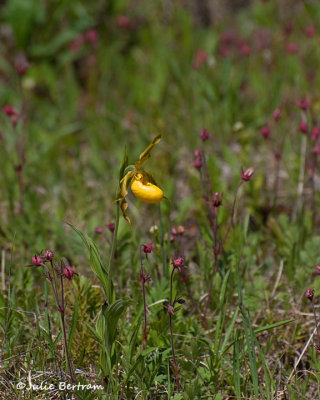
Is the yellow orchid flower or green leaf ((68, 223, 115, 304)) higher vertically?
the yellow orchid flower

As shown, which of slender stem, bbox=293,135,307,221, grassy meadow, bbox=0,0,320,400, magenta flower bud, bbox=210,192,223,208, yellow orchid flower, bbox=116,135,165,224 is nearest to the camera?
yellow orchid flower, bbox=116,135,165,224

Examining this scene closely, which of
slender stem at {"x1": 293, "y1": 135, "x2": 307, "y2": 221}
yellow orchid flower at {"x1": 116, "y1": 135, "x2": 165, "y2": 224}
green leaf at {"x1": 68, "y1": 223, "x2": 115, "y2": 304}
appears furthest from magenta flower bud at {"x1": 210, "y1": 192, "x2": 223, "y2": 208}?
slender stem at {"x1": 293, "y1": 135, "x2": 307, "y2": 221}

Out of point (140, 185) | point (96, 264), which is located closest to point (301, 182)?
point (140, 185)

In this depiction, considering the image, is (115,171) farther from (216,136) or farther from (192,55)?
(192,55)

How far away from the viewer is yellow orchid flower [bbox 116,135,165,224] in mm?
1853

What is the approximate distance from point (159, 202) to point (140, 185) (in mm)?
638

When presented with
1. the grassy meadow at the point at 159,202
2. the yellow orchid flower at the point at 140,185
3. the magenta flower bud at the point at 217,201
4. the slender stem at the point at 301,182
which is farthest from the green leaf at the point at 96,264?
the slender stem at the point at 301,182

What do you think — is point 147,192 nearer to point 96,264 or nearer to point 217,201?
point 96,264

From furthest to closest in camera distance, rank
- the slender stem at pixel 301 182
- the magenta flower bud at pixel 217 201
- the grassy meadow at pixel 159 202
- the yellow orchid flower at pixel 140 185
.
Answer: the slender stem at pixel 301 182 → the magenta flower bud at pixel 217 201 → the grassy meadow at pixel 159 202 → the yellow orchid flower at pixel 140 185

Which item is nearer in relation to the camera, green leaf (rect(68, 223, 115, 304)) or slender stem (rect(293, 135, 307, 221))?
green leaf (rect(68, 223, 115, 304))

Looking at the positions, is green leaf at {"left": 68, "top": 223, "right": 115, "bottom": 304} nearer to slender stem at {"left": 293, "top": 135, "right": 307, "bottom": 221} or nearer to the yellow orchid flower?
the yellow orchid flower

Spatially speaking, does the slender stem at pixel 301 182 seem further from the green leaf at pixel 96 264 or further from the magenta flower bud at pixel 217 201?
the green leaf at pixel 96 264

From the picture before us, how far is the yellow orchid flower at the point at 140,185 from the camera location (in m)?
1.85

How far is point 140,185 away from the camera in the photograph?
1899 millimetres
